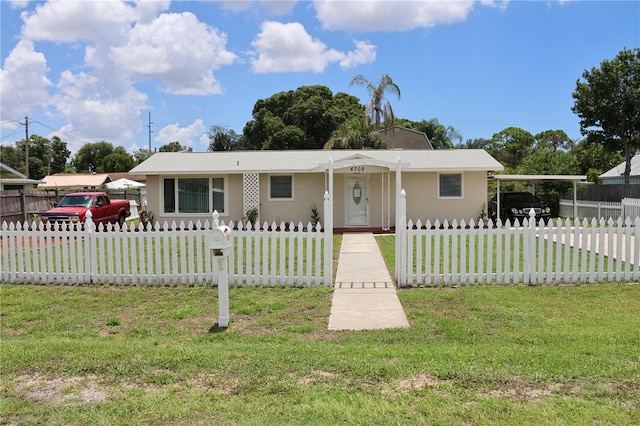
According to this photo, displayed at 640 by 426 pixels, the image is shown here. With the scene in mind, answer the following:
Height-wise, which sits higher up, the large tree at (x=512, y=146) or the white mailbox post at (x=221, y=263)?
the large tree at (x=512, y=146)

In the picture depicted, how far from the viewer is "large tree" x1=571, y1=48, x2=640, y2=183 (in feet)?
90.6

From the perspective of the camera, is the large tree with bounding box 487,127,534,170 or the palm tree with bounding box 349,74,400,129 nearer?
the palm tree with bounding box 349,74,400,129

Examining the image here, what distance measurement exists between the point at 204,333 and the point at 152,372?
1386 millimetres

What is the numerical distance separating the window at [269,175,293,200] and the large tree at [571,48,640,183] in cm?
1993

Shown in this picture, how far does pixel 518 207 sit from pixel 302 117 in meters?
28.6

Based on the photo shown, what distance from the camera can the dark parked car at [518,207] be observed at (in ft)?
67.2

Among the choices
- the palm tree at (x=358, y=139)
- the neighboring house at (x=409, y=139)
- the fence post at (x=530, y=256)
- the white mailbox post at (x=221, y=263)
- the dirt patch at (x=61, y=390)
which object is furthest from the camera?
the neighboring house at (x=409, y=139)

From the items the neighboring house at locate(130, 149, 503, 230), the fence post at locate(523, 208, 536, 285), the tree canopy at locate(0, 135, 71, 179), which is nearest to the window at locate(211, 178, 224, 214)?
the neighboring house at locate(130, 149, 503, 230)

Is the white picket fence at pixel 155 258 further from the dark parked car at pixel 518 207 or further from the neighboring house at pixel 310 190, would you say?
the dark parked car at pixel 518 207

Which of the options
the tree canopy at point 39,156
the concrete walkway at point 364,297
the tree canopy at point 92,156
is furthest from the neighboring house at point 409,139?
the tree canopy at point 39,156

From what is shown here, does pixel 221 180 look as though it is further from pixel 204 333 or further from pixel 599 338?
pixel 599 338

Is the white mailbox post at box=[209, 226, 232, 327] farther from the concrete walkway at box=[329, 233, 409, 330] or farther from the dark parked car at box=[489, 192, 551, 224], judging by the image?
the dark parked car at box=[489, 192, 551, 224]

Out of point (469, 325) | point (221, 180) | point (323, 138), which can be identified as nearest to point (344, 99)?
point (323, 138)

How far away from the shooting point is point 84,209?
18.4m
